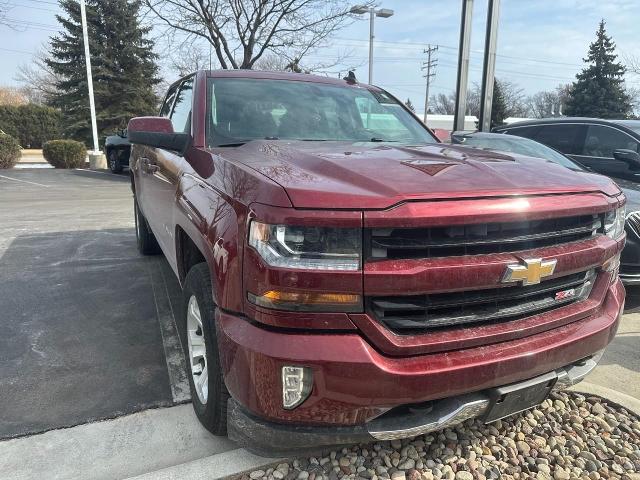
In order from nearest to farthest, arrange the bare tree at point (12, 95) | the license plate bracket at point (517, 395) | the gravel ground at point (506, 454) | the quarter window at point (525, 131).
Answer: the license plate bracket at point (517, 395) → the gravel ground at point (506, 454) → the quarter window at point (525, 131) → the bare tree at point (12, 95)

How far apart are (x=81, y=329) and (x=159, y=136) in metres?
1.77

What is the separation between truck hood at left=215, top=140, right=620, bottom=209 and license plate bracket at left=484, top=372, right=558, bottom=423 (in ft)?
2.51

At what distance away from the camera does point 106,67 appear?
29.1 meters

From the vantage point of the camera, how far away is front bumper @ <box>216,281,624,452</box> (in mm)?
1746

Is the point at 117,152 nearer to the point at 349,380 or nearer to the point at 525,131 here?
the point at 525,131

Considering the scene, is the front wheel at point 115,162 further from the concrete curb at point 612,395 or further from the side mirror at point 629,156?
the concrete curb at point 612,395

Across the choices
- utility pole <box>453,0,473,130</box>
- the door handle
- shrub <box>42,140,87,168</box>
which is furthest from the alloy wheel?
shrub <box>42,140,87,168</box>

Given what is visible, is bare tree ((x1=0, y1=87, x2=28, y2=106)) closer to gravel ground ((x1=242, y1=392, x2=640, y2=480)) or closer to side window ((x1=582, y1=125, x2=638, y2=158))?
side window ((x1=582, y1=125, x2=638, y2=158))

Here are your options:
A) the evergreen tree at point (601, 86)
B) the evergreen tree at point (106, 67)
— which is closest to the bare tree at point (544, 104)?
the evergreen tree at point (601, 86)

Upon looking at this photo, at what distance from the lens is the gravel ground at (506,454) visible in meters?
2.25

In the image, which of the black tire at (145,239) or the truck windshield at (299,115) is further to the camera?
the black tire at (145,239)

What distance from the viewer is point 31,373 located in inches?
123

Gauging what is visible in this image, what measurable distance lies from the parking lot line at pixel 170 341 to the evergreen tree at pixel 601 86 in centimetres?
4064

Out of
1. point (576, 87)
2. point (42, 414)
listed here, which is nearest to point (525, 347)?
point (42, 414)
